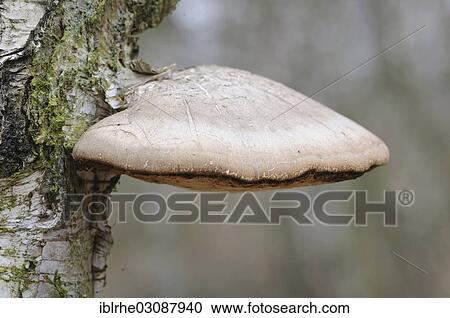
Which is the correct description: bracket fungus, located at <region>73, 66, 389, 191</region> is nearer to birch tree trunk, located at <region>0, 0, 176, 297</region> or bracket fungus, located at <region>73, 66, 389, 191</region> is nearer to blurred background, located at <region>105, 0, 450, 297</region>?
birch tree trunk, located at <region>0, 0, 176, 297</region>

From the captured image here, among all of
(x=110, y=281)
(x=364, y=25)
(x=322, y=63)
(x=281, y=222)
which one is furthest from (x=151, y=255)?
(x=364, y=25)

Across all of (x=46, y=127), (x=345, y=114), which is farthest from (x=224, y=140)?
(x=345, y=114)

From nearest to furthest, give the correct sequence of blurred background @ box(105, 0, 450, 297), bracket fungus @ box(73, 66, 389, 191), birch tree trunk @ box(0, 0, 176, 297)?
bracket fungus @ box(73, 66, 389, 191) < birch tree trunk @ box(0, 0, 176, 297) < blurred background @ box(105, 0, 450, 297)

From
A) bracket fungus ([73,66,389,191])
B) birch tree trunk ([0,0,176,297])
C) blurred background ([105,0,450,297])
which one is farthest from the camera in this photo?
blurred background ([105,0,450,297])

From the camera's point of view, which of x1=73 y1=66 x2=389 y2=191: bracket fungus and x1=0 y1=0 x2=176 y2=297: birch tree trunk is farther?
x1=0 y1=0 x2=176 y2=297: birch tree trunk

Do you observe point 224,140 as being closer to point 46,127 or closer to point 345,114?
point 46,127

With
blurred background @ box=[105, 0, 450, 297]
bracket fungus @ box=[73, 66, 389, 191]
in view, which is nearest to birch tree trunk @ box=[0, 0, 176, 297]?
bracket fungus @ box=[73, 66, 389, 191]
